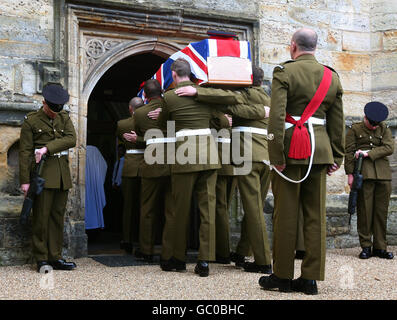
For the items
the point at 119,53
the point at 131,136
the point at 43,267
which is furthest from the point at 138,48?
the point at 43,267

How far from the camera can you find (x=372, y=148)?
6695 mm

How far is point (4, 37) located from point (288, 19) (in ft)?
11.7

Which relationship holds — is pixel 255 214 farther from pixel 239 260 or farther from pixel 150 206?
pixel 150 206

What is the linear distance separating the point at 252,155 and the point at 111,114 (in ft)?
20.2

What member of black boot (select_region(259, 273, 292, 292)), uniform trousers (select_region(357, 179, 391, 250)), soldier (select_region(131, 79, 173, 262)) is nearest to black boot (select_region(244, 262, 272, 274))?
black boot (select_region(259, 273, 292, 292))

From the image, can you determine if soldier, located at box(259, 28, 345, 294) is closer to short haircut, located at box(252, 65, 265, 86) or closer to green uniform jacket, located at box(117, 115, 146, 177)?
short haircut, located at box(252, 65, 265, 86)

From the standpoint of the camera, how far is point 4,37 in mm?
6133

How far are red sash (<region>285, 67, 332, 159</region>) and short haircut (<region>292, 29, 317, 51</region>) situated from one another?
21cm

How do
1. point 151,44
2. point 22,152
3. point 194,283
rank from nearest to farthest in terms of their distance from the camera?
point 194,283
point 22,152
point 151,44

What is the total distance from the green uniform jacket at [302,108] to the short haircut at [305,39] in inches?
2.6

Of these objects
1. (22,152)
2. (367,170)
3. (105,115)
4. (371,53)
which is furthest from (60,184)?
(105,115)

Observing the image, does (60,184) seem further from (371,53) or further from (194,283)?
(371,53)

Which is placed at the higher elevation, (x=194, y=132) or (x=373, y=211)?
(x=194, y=132)
